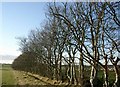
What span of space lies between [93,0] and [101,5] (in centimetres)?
Answer: 228

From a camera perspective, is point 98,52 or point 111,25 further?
point 98,52

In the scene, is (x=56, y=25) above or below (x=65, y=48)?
above

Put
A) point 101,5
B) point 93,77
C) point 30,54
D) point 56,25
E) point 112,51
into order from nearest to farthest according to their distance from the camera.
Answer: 1. point 101,5
2. point 112,51
3. point 93,77
4. point 56,25
5. point 30,54

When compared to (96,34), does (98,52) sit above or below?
below

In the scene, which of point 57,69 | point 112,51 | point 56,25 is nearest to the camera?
point 112,51

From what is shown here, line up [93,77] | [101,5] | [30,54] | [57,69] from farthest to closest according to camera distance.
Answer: [30,54] < [57,69] < [93,77] < [101,5]

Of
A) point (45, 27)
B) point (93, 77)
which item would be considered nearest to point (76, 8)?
point (93, 77)

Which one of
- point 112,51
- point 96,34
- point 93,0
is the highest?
point 93,0

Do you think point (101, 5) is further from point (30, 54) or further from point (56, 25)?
point (30, 54)

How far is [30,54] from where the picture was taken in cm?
6059

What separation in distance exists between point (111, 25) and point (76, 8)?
3.06 metres

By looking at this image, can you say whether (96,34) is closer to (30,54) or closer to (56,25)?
(56,25)

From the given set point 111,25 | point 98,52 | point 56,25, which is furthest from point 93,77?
point 56,25

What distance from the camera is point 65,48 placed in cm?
3325
